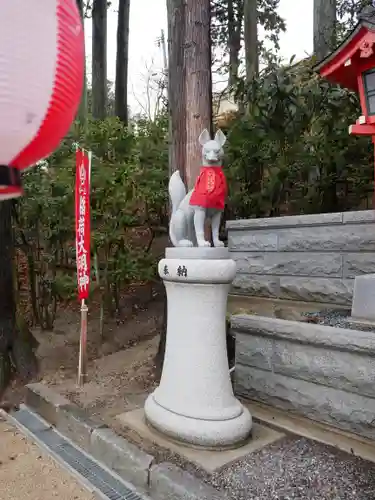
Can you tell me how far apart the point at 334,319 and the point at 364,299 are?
0.37m

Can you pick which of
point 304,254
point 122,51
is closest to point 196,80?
point 304,254

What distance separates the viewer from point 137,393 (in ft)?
14.4

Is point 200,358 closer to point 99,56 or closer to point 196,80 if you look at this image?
point 196,80

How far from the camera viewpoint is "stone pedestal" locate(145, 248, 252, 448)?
10.6ft

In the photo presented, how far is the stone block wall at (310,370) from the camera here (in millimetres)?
3232

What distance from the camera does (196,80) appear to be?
4164mm

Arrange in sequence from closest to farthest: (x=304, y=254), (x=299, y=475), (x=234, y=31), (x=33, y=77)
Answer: (x=33, y=77), (x=299, y=475), (x=304, y=254), (x=234, y=31)

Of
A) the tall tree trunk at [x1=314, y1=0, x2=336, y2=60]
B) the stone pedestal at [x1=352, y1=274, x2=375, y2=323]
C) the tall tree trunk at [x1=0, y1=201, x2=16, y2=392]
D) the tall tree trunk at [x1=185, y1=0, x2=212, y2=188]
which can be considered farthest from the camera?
the tall tree trunk at [x1=314, y1=0, x2=336, y2=60]

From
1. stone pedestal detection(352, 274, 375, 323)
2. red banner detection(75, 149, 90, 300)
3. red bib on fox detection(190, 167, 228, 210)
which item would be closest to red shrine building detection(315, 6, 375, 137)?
stone pedestal detection(352, 274, 375, 323)

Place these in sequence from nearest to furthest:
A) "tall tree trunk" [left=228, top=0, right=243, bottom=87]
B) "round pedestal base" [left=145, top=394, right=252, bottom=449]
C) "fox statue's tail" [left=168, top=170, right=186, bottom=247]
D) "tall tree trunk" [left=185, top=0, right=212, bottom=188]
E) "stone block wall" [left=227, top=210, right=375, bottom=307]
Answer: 1. "round pedestal base" [left=145, top=394, right=252, bottom=449]
2. "fox statue's tail" [left=168, top=170, right=186, bottom=247]
3. "tall tree trunk" [left=185, top=0, right=212, bottom=188]
4. "stone block wall" [left=227, top=210, right=375, bottom=307]
5. "tall tree trunk" [left=228, top=0, right=243, bottom=87]

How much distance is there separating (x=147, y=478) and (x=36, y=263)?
4.34 metres

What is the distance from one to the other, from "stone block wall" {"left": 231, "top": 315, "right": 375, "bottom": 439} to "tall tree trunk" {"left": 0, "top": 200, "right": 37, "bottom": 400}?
2605 millimetres

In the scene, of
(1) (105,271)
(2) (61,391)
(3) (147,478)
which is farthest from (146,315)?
(3) (147,478)

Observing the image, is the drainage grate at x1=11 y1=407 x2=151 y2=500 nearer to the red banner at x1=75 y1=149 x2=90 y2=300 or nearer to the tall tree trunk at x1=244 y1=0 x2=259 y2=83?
the red banner at x1=75 y1=149 x2=90 y2=300
